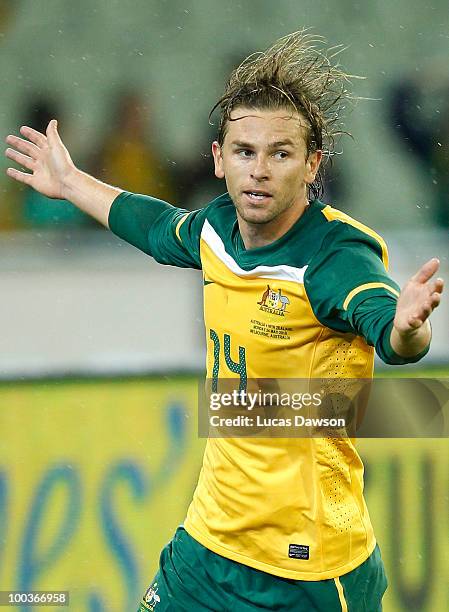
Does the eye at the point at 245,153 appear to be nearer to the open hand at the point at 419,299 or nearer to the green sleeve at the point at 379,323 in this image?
the green sleeve at the point at 379,323

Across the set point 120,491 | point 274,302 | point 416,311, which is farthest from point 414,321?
point 120,491

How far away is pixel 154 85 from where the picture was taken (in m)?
6.99

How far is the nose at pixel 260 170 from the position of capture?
2.56 meters

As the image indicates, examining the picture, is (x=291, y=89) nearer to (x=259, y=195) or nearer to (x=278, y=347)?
(x=259, y=195)

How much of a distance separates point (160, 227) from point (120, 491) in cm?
195

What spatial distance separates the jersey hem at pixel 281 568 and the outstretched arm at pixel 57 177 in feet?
3.22

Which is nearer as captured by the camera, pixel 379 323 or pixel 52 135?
pixel 379 323

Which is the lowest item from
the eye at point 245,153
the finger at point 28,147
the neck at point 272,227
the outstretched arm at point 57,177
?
the neck at point 272,227

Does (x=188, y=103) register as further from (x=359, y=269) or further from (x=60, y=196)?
(x=359, y=269)

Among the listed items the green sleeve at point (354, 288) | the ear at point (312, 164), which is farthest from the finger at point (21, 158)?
the green sleeve at point (354, 288)

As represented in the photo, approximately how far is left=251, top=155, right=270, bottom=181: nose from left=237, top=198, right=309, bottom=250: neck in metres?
0.10

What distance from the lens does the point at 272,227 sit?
8.71 ft

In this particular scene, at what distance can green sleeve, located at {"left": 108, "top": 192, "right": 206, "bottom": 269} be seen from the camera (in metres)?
3.00

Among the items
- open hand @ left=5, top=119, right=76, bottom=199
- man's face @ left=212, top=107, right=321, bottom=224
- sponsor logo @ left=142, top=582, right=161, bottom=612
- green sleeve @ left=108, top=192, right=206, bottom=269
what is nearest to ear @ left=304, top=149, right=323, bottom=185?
man's face @ left=212, top=107, right=321, bottom=224
